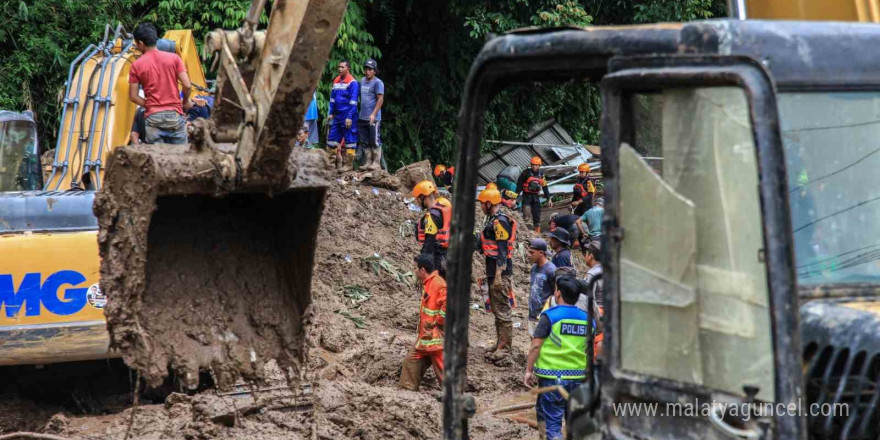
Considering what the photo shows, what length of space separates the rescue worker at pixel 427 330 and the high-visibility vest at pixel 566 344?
7.51 ft

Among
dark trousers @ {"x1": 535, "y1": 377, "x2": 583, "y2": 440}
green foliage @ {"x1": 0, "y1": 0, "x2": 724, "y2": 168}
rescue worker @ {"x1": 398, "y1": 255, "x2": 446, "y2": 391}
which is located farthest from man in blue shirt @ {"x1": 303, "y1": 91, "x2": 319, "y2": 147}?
dark trousers @ {"x1": 535, "y1": 377, "x2": 583, "y2": 440}

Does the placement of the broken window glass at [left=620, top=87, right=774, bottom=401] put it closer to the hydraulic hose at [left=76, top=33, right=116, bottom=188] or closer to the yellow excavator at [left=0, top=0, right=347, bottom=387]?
the yellow excavator at [left=0, top=0, right=347, bottom=387]

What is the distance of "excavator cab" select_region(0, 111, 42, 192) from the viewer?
9.45 metres

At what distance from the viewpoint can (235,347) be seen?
19.4ft

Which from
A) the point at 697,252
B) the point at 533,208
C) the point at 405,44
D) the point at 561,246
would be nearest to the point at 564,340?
the point at 561,246

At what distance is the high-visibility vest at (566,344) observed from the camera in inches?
292

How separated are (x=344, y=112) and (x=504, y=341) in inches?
228

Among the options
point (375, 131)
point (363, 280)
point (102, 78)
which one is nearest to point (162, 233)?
point (102, 78)

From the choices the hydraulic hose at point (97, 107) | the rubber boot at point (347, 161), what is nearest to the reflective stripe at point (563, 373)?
the hydraulic hose at point (97, 107)

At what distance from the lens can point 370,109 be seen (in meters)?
16.6

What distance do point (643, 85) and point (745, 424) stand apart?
1071 millimetres

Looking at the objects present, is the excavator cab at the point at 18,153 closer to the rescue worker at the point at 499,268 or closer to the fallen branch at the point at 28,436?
the fallen branch at the point at 28,436

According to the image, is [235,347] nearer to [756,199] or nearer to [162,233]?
[162,233]

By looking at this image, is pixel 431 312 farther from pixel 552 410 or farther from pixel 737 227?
pixel 737 227
